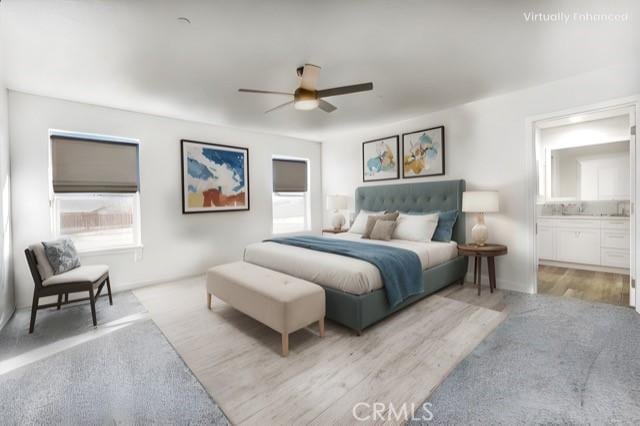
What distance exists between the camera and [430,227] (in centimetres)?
392

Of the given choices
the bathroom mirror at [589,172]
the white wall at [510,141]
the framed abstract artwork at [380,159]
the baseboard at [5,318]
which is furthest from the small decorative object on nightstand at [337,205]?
the baseboard at [5,318]

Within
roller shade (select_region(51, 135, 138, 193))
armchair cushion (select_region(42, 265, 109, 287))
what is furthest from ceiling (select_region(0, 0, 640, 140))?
armchair cushion (select_region(42, 265, 109, 287))

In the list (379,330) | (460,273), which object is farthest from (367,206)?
(379,330)

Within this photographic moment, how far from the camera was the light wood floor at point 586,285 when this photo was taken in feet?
11.0

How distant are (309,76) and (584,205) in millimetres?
5385

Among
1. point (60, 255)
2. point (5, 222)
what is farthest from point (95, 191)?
point (60, 255)

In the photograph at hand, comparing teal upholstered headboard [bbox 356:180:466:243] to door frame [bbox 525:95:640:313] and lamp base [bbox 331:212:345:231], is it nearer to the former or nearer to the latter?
lamp base [bbox 331:212:345:231]

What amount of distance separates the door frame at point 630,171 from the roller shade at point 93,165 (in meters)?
5.29

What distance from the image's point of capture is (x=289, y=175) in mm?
5848

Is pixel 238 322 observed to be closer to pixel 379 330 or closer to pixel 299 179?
pixel 379 330

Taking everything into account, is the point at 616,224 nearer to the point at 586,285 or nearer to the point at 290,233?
the point at 586,285

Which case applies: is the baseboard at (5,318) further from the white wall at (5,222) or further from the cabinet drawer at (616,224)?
the cabinet drawer at (616,224)

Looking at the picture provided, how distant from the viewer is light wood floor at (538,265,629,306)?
3354mm

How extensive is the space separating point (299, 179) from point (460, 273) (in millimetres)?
3554
